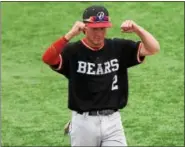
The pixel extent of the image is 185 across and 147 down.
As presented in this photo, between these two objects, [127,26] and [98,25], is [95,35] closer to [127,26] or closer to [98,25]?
[98,25]

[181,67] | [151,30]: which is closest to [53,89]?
[181,67]

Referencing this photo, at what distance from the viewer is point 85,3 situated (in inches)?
468

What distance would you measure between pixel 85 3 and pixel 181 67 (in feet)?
11.0

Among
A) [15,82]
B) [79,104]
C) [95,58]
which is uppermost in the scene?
[95,58]

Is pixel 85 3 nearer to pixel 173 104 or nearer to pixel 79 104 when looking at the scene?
pixel 173 104

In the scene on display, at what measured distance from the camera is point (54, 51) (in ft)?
15.2

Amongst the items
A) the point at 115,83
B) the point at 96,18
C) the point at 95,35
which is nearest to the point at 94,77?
the point at 115,83

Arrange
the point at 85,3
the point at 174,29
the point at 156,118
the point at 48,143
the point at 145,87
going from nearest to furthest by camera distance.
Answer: the point at 48,143
the point at 156,118
the point at 145,87
the point at 174,29
the point at 85,3

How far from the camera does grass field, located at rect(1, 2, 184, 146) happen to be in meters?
7.09

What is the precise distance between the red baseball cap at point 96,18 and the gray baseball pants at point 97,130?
2.35 ft

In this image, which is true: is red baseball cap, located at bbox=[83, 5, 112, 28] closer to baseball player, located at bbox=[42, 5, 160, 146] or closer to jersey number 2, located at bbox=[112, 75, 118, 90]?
baseball player, located at bbox=[42, 5, 160, 146]

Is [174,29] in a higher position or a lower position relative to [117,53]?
lower

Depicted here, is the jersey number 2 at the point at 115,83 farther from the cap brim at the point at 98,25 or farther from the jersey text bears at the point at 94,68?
the cap brim at the point at 98,25

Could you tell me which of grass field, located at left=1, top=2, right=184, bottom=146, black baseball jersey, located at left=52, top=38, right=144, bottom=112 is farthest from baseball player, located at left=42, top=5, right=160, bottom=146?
grass field, located at left=1, top=2, right=184, bottom=146
